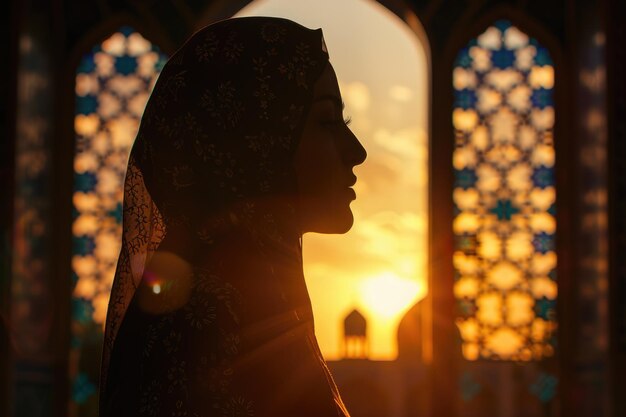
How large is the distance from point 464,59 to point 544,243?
0.72 meters

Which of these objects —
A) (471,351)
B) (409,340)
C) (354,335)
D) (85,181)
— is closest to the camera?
(471,351)

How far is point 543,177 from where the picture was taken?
13.8ft

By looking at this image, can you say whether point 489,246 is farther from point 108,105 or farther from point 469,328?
point 108,105

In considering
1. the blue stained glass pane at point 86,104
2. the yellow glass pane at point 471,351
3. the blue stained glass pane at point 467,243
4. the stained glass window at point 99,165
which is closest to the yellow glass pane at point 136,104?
the stained glass window at point 99,165

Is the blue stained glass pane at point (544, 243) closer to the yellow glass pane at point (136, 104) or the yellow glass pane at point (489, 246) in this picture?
the yellow glass pane at point (489, 246)

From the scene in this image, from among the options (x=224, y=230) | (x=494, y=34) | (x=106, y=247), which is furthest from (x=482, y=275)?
(x=224, y=230)

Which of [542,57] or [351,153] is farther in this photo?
[542,57]

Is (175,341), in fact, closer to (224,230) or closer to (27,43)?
(224,230)

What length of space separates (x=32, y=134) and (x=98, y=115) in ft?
0.88

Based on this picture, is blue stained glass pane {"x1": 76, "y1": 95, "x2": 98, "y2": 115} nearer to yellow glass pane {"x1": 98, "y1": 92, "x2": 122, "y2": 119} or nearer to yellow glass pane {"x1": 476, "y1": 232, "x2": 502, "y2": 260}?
yellow glass pane {"x1": 98, "y1": 92, "x2": 122, "y2": 119}

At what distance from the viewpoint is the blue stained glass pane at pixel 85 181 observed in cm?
422

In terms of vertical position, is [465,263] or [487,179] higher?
[487,179]

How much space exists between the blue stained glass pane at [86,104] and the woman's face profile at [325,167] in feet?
10.6

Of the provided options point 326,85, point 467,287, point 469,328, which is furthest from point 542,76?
point 326,85
